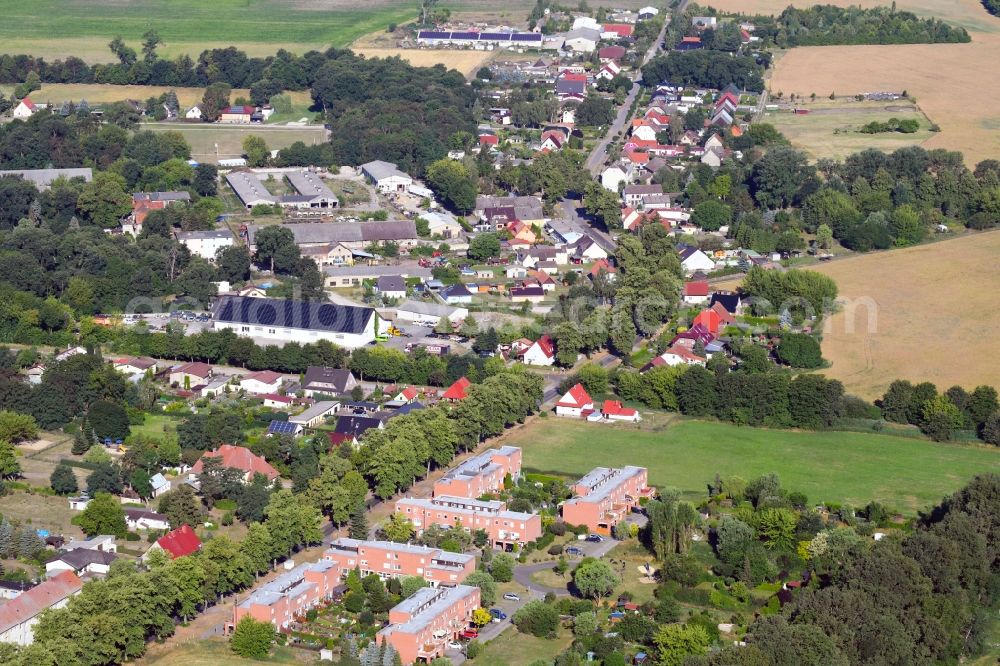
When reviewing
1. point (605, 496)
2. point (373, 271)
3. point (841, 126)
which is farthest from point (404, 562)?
point (841, 126)

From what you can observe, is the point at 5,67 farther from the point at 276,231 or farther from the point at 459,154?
the point at 276,231

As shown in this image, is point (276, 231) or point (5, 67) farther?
point (5, 67)

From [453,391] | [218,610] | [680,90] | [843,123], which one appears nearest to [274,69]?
[680,90]

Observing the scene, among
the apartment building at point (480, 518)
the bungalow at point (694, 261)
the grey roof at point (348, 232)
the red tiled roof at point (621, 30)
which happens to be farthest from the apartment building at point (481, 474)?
the red tiled roof at point (621, 30)

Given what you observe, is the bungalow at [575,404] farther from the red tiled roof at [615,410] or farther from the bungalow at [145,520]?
the bungalow at [145,520]

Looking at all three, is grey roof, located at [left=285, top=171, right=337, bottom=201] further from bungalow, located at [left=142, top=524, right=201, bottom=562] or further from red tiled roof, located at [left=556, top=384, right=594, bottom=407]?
bungalow, located at [left=142, top=524, right=201, bottom=562]

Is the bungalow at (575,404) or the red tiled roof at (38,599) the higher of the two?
the red tiled roof at (38,599)
